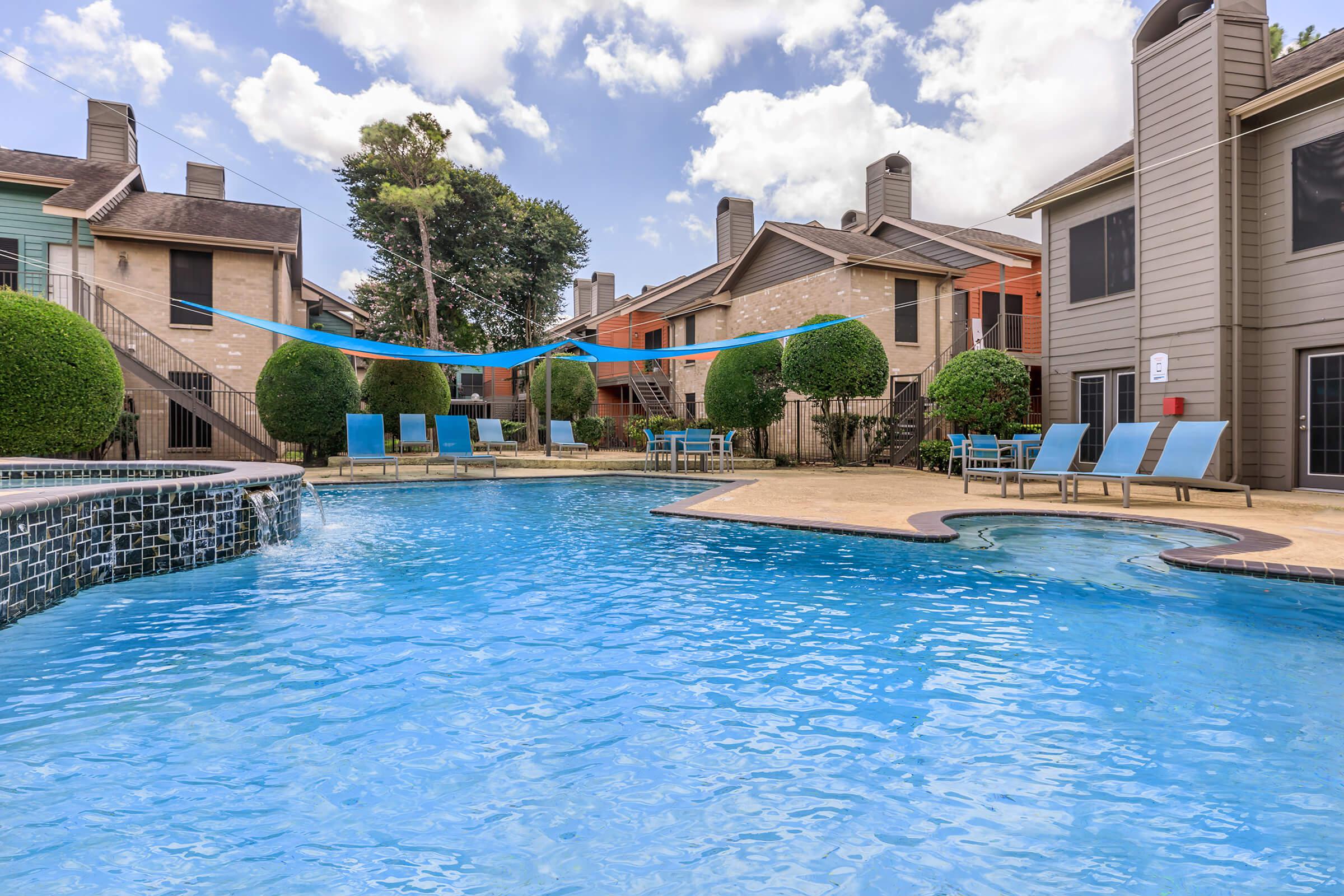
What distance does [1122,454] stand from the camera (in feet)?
29.2

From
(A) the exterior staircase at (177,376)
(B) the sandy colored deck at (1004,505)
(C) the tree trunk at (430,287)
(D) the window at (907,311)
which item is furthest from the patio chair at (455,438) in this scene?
(D) the window at (907,311)

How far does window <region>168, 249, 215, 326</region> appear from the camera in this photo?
1577 centimetres

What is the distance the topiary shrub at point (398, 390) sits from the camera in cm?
1675

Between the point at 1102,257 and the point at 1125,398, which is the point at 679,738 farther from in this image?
the point at 1102,257

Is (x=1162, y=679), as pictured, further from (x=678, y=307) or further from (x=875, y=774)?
(x=678, y=307)

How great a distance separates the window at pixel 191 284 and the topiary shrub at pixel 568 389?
874 centimetres

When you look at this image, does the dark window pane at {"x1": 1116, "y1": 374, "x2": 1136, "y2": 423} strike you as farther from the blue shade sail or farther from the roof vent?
the roof vent

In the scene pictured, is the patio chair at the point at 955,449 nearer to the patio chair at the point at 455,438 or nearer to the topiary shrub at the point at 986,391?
the topiary shrub at the point at 986,391

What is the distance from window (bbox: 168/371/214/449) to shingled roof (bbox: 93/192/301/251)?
3017mm

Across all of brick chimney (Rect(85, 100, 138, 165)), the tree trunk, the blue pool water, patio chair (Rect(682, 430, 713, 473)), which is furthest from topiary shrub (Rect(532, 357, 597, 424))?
the blue pool water

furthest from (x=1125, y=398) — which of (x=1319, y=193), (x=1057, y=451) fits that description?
(x=1319, y=193)

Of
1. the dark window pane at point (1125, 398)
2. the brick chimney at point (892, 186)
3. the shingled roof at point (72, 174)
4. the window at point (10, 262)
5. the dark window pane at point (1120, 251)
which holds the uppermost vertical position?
the brick chimney at point (892, 186)

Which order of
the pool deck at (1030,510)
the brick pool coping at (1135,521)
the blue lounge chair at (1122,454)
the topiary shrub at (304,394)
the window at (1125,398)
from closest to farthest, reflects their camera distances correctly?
the brick pool coping at (1135,521) → the pool deck at (1030,510) → the blue lounge chair at (1122,454) → the window at (1125,398) → the topiary shrub at (304,394)

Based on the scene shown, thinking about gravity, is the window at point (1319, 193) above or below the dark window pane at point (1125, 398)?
above
